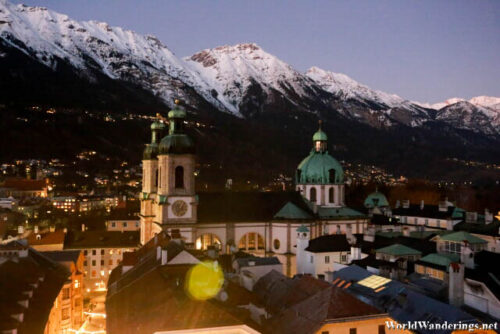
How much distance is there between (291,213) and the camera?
62.8m

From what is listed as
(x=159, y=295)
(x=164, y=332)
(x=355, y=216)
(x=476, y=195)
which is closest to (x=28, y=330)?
(x=159, y=295)

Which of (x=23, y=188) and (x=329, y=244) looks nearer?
(x=329, y=244)

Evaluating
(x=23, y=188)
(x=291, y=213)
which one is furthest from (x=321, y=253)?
(x=23, y=188)

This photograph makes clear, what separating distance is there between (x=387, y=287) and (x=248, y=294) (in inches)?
379

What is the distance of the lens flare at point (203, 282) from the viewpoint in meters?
30.8

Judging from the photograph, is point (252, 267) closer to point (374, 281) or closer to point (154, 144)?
point (374, 281)

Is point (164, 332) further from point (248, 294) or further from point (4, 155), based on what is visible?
point (4, 155)

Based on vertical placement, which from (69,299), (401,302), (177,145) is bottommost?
(69,299)

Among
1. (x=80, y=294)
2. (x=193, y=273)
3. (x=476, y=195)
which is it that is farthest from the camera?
(x=476, y=195)

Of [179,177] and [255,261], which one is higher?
[179,177]

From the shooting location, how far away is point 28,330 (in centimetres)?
3234

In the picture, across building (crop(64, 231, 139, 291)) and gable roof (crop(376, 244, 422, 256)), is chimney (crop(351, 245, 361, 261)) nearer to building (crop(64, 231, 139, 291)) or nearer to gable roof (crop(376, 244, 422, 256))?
gable roof (crop(376, 244, 422, 256))

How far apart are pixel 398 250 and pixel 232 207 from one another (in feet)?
64.8

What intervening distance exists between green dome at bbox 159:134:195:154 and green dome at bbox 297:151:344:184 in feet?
59.3
